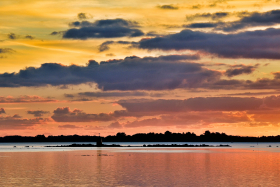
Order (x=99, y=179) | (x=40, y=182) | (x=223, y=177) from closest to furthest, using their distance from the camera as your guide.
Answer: (x=40, y=182)
(x=99, y=179)
(x=223, y=177)

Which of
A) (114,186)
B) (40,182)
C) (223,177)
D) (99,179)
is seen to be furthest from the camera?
(223,177)

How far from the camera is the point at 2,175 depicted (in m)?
64.9

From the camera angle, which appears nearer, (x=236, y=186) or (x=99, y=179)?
(x=236, y=186)

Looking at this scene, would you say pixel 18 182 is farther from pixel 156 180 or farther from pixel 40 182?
pixel 156 180

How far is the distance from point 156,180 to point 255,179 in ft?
49.7

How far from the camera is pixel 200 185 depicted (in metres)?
53.2

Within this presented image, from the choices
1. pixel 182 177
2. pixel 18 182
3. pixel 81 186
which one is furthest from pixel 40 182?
pixel 182 177

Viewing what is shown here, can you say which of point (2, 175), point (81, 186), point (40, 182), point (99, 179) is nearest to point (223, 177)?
point (99, 179)

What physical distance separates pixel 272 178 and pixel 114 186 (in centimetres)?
2594

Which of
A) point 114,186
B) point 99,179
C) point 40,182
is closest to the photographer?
point 114,186

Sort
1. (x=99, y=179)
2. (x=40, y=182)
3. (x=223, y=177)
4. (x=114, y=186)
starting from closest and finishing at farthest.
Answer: (x=114, y=186) < (x=40, y=182) < (x=99, y=179) < (x=223, y=177)

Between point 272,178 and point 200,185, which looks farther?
point 272,178

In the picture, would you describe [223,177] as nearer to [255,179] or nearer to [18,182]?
[255,179]

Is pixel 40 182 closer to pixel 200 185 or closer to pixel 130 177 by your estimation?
pixel 130 177
